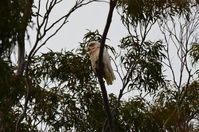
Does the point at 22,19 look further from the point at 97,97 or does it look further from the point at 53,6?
the point at 97,97

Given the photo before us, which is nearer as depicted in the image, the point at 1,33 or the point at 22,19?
the point at 1,33

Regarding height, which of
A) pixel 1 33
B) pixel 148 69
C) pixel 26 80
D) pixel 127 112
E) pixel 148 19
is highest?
pixel 148 19

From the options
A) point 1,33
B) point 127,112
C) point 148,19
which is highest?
point 148,19

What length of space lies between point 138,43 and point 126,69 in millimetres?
491

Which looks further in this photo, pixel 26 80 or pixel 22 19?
pixel 26 80


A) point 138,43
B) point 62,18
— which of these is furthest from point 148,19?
point 62,18

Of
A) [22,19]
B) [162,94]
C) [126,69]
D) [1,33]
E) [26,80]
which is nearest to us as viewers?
[1,33]

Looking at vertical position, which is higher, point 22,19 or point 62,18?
point 62,18

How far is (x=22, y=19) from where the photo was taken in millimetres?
3484

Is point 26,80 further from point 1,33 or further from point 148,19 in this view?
point 148,19

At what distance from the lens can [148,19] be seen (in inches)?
266

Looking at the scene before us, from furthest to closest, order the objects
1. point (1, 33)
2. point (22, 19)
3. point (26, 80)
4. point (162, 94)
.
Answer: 1. point (162, 94)
2. point (26, 80)
3. point (22, 19)
4. point (1, 33)

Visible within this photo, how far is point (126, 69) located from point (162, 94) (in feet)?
4.35

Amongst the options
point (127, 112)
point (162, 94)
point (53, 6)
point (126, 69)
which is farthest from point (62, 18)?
point (162, 94)
